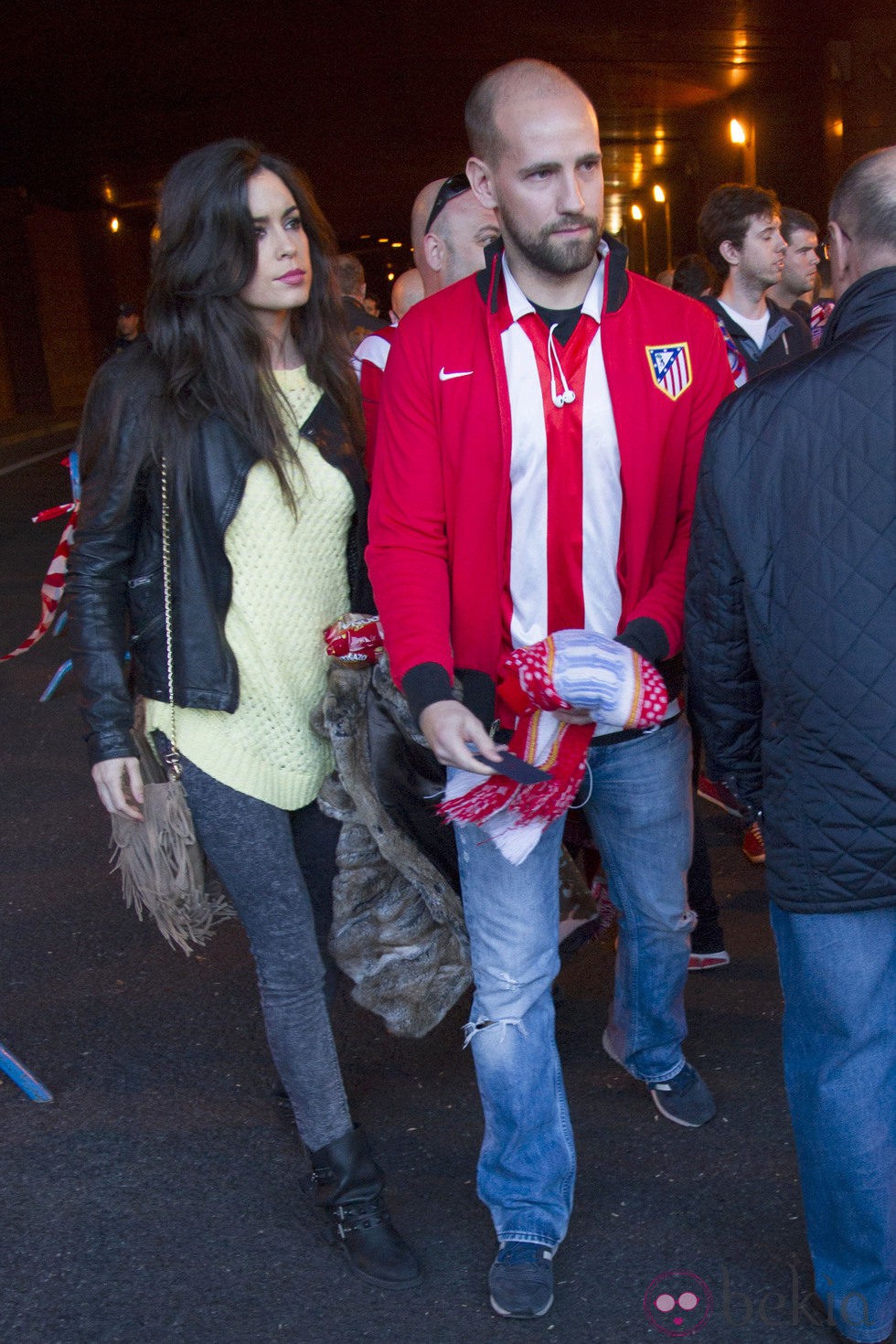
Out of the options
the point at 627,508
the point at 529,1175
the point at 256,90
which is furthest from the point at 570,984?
the point at 256,90

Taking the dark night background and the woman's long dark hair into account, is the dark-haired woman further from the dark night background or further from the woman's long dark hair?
the dark night background

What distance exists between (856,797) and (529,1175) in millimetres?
1083

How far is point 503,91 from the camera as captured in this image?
2.61 metres

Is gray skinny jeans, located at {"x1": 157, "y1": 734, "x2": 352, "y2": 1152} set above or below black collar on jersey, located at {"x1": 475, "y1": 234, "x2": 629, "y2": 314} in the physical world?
below

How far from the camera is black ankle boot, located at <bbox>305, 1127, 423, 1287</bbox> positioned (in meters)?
2.75

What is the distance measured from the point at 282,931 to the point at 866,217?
172cm

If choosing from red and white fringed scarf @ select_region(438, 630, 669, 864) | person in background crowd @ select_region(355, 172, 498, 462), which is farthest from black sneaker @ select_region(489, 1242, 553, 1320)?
person in background crowd @ select_region(355, 172, 498, 462)

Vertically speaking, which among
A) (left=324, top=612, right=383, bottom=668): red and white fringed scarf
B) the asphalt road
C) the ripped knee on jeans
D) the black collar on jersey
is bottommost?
the asphalt road

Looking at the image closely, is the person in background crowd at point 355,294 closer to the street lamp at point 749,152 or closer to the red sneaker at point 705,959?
the red sneaker at point 705,959

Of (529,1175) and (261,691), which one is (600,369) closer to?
(261,691)

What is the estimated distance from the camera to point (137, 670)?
9.39ft

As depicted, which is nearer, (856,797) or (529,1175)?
(856,797)

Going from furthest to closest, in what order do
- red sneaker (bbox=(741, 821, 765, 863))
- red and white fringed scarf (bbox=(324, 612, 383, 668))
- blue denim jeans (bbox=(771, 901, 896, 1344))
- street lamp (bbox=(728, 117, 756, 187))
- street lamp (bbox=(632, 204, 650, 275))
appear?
street lamp (bbox=(632, 204, 650, 275)) → street lamp (bbox=(728, 117, 756, 187)) → red sneaker (bbox=(741, 821, 765, 863)) → red and white fringed scarf (bbox=(324, 612, 383, 668)) → blue denim jeans (bbox=(771, 901, 896, 1344))

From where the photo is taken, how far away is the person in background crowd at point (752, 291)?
182 inches
